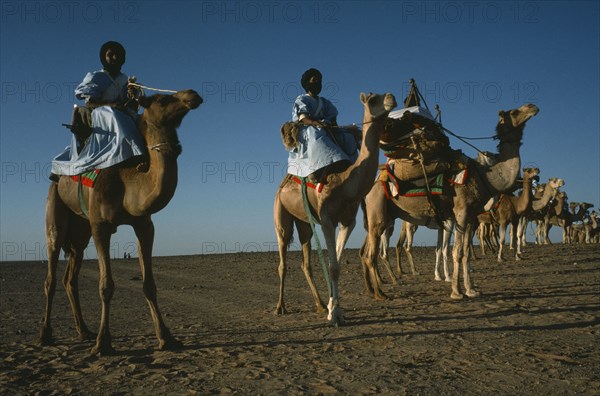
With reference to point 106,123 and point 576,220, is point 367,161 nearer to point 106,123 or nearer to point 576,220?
point 106,123

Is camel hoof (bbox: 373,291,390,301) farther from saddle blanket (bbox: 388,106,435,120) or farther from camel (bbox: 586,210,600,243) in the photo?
camel (bbox: 586,210,600,243)

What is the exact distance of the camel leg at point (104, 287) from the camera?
5.96m

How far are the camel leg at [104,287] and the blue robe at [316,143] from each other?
10.2 feet

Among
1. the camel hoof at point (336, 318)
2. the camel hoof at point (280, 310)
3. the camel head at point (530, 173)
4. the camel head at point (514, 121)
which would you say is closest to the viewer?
the camel hoof at point (336, 318)

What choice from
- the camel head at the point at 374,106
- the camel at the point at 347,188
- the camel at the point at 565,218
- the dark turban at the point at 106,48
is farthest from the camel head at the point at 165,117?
the camel at the point at 565,218

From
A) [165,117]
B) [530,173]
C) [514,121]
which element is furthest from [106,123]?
[530,173]

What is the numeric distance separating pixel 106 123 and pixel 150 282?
194 cm

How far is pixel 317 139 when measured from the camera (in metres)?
7.93

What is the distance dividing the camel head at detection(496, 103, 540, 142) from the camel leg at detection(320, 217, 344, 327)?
4470mm

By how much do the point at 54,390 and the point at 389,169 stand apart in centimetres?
797

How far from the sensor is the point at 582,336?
6.28 meters

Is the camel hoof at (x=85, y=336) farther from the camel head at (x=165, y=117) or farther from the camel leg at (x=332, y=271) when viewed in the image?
the camel leg at (x=332, y=271)

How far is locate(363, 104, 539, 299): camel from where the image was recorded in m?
9.97

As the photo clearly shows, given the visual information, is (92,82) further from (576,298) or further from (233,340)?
(576,298)
